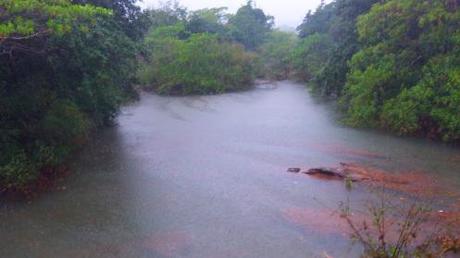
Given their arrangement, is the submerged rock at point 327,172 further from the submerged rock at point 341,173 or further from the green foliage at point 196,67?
the green foliage at point 196,67

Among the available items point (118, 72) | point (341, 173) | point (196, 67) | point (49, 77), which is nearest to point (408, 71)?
point (341, 173)

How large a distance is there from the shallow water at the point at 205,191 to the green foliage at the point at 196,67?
11.0 m

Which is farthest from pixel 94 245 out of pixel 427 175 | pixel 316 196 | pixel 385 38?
pixel 385 38

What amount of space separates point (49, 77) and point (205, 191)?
4.90m

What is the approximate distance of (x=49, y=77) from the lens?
13.4m

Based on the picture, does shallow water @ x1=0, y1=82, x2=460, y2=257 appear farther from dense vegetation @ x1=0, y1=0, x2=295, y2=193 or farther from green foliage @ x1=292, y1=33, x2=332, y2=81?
green foliage @ x1=292, y1=33, x2=332, y2=81

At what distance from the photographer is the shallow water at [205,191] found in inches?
345

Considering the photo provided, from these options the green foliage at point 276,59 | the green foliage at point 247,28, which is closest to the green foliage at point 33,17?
the green foliage at point 276,59

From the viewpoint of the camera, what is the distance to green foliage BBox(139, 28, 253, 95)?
106 ft

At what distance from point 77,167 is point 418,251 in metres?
9.33

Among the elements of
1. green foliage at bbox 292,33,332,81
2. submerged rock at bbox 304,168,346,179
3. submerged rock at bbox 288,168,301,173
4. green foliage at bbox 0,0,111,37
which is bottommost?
submerged rock at bbox 288,168,301,173

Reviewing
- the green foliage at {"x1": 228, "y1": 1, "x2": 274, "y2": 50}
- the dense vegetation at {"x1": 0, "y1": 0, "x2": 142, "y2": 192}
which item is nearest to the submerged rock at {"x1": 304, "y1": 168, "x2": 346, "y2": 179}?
the dense vegetation at {"x1": 0, "y1": 0, "x2": 142, "y2": 192}

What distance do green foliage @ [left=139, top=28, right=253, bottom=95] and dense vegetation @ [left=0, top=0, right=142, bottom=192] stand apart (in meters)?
16.7

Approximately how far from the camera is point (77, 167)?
541 inches
